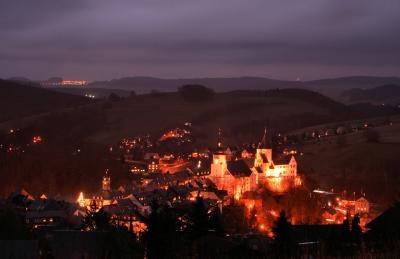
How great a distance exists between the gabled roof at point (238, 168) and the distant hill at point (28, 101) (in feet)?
164

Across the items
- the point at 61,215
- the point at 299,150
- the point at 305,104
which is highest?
the point at 305,104

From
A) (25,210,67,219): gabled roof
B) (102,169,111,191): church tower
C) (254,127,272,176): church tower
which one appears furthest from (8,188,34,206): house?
(254,127,272,176): church tower

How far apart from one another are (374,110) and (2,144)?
6982cm

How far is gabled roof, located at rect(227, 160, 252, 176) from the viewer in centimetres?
4630

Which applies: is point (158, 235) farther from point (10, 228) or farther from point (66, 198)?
point (66, 198)

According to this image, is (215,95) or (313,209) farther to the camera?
(215,95)

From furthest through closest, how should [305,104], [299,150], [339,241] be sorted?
Answer: [305,104] < [299,150] < [339,241]

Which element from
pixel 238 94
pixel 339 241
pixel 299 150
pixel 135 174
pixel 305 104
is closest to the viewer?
pixel 339 241

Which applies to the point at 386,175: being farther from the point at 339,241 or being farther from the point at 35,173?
the point at 339,241

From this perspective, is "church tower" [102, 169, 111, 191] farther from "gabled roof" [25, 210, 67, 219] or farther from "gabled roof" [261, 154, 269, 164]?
"gabled roof" [261, 154, 269, 164]

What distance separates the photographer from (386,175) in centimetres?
5059

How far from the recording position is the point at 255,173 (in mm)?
47719

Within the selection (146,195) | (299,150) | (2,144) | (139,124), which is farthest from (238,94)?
(146,195)

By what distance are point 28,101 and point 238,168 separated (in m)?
62.2
